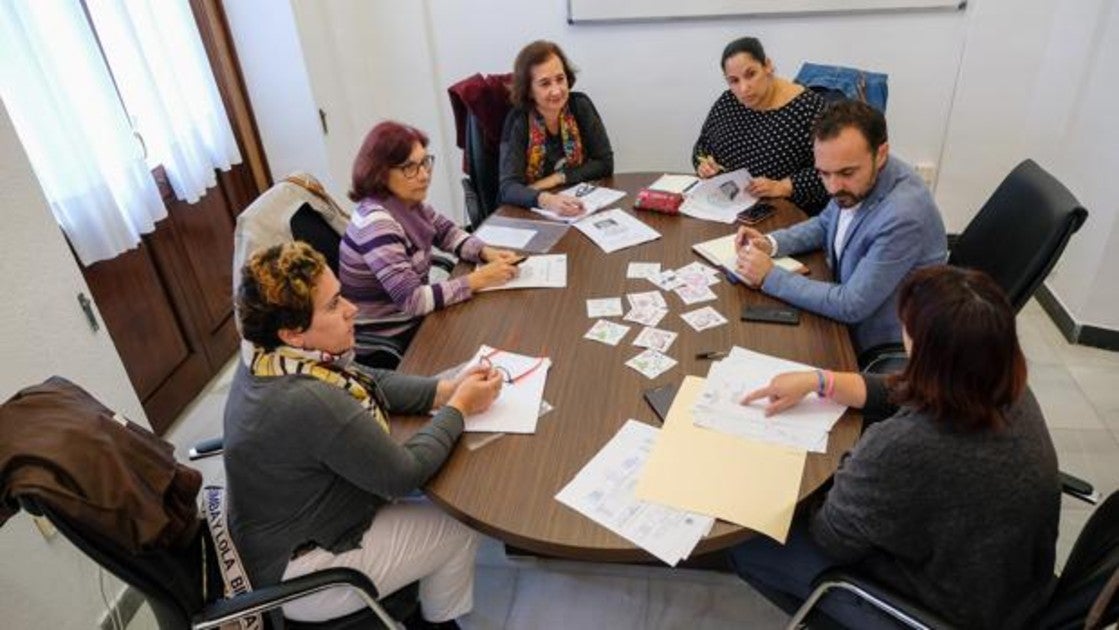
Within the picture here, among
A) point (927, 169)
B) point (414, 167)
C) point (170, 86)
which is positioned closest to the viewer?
point (414, 167)

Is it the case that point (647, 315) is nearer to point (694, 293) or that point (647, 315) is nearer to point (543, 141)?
point (694, 293)

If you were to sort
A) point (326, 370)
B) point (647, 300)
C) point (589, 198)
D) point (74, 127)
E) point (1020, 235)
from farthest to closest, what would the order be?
point (589, 198)
point (74, 127)
point (647, 300)
point (1020, 235)
point (326, 370)

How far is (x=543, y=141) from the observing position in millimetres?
2844

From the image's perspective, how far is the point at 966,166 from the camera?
3.41 metres

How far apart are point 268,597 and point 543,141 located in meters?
2.02

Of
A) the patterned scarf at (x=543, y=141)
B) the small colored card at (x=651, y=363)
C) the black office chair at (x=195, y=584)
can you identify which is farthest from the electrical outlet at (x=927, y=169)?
the black office chair at (x=195, y=584)

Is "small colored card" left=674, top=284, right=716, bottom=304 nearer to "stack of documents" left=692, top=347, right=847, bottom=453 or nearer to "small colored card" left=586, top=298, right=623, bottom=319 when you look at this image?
"small colored card" left=586, top=298, right=623, bottom=319

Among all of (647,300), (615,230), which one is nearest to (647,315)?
(647,300)

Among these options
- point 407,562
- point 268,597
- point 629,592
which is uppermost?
point 268,597

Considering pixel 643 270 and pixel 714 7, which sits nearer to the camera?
pixel 643 270

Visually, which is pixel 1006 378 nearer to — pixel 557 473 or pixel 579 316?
pixel 557 473

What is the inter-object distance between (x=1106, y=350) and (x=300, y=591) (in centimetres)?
320

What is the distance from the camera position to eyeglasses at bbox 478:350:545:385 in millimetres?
1650

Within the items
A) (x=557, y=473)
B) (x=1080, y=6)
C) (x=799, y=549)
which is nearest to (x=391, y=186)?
(x=557, y=473)
